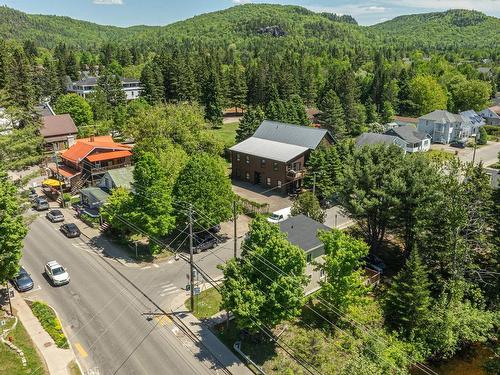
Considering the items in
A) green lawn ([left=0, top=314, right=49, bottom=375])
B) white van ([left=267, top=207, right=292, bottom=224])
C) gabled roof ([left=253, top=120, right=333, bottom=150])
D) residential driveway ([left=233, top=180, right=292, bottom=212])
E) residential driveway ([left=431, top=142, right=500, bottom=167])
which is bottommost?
residential driveway ([left=431, top=142, right=500, bottom=167])

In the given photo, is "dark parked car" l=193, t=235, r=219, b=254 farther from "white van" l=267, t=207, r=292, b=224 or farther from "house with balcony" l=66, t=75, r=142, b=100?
"house with balcony" l=66, t=75, r=142, b=100

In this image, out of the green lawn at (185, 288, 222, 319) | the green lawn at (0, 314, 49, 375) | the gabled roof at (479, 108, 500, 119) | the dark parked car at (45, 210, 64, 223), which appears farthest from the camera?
the gabled roof at (479, 108, 500, 119)

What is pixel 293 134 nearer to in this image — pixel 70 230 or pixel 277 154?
pixel 277 154

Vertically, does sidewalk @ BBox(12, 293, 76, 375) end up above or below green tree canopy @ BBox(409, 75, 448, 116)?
below

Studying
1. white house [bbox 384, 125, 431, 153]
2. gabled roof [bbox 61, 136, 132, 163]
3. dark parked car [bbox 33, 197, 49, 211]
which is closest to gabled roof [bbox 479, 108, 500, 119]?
white house [bbox 384, 125, 431, 153]

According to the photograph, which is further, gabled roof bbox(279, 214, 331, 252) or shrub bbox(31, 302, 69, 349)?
gabled roof bbox(279, 214, 331, 252)

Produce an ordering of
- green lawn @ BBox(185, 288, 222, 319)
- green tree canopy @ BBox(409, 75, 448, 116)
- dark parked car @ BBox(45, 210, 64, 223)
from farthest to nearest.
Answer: green tree canopy @ BBox(409, 75, 448, 116) → dark parked car @ BBox(45, 210, 64, 223) → green lawn @ BBox(185, 288, 222, 319)

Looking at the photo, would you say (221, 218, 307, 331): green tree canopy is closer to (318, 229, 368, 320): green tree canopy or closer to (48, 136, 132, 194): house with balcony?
(318, 229, 368, 320): green tree canopy
